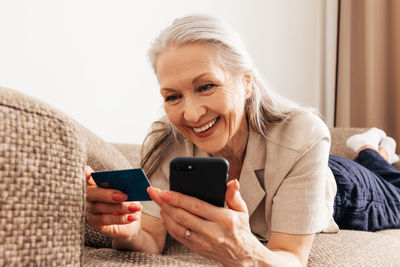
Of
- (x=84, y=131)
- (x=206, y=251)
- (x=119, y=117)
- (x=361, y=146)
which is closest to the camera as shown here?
(x=206, y=251)

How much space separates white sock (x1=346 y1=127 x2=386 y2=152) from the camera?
197cm

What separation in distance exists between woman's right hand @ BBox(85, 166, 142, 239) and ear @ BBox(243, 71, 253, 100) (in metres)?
0.46

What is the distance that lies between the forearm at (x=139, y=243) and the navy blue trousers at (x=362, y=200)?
2.51 ft

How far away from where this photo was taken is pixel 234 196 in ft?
2.19

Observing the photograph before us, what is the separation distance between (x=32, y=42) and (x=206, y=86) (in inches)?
36.7

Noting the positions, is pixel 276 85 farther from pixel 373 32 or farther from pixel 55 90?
pixel 55 90

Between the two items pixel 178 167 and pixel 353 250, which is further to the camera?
pixel 353 250

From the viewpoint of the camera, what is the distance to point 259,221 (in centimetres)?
106

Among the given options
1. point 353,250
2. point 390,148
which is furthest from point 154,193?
point 390,148

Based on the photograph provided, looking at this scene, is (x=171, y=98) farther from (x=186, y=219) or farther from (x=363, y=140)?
(x=363, y=140)

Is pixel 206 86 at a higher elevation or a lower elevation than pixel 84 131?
higher

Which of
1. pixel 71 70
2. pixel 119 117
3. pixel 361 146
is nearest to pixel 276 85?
pixel 361 146

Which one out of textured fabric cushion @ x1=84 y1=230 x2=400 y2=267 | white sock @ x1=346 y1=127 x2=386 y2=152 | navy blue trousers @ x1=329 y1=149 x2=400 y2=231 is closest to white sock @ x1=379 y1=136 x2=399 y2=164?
white sock @ x1=346 y1=127 x2=386 y2=152

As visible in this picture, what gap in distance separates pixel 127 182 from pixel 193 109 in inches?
11.6
